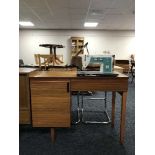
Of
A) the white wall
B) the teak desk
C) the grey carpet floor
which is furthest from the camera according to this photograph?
the white wall

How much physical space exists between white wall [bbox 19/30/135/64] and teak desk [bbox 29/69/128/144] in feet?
25.5

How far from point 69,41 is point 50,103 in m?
8.09

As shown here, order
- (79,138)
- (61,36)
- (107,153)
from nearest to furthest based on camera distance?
(107,153), (79,138), (61,36)

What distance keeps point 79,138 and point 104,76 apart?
0.83 metres

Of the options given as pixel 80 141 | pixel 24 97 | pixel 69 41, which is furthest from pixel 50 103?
pixel 69 41

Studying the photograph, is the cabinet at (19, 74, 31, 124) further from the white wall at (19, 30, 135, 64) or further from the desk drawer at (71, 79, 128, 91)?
the white wall at (19, 30, 135, 64)

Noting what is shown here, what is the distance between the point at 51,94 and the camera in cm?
221

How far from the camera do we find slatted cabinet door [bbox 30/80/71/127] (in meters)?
2.21

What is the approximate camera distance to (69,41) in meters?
10.0

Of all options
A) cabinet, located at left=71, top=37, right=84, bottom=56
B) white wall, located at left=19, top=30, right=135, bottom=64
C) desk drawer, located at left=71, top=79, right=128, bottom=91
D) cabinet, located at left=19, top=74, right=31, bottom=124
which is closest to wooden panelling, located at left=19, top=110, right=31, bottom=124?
cabinet, located at left=19, top=74, right=31, bottom=124
